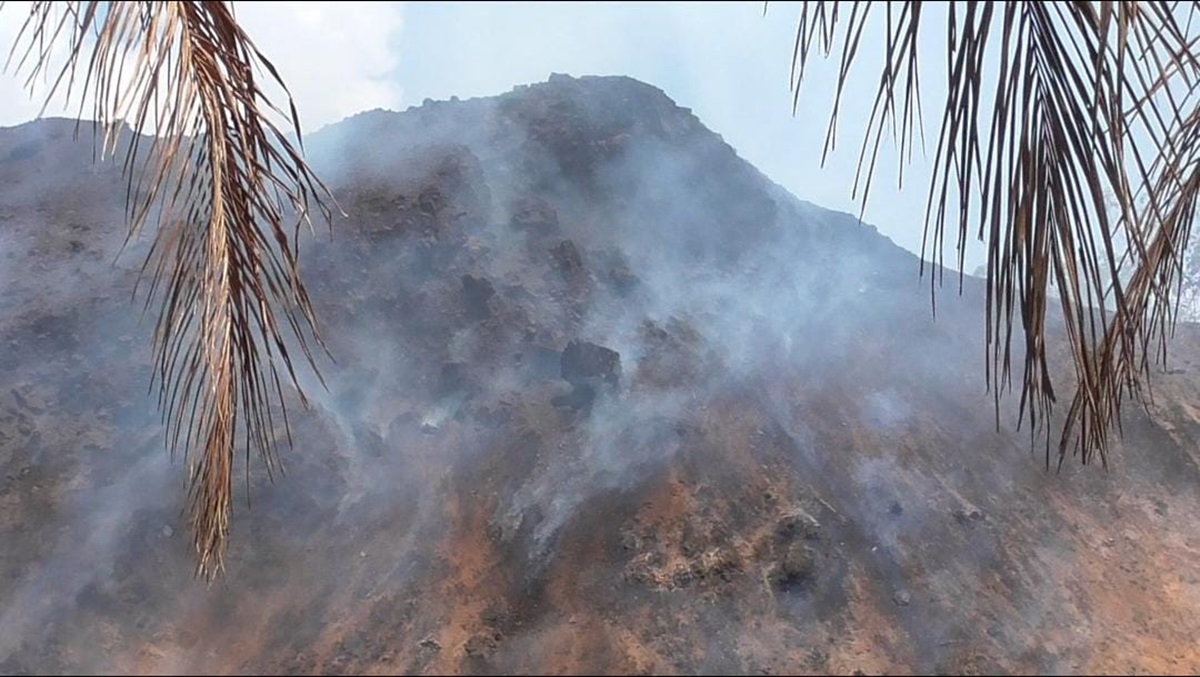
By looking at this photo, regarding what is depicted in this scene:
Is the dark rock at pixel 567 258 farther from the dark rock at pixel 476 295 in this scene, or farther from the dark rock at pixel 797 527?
the dark rock at pixel 797 527

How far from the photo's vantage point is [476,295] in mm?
13445

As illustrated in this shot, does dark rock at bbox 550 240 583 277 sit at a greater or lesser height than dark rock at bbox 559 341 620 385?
greater

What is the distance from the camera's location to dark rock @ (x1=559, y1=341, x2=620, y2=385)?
38.0 feet

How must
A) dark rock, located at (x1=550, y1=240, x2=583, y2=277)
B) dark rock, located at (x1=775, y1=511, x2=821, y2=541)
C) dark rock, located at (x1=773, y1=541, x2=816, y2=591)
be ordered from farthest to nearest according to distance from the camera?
dark rock, located at (x1=550, y1=240, x2=583, y2=277) → dark rock, located at (x1=775, y1=511, x2=821, y2=541) → dark rock, located at (x1=773, y1=541, x2=816, y2=591)

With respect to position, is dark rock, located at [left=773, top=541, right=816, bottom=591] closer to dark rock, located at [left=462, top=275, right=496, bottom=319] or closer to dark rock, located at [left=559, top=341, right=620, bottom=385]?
dark rock, located at [left=559, top=341, right=620, bottom=385]

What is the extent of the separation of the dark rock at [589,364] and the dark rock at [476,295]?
1944 millimetres

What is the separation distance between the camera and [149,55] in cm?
267

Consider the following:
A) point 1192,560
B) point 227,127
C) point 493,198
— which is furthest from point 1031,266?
point 493,198

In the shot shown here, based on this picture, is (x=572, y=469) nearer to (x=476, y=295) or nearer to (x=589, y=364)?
(x=589, y=364)

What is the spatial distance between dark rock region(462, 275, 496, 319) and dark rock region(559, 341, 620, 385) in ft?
6.38

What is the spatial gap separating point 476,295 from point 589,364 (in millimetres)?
2769

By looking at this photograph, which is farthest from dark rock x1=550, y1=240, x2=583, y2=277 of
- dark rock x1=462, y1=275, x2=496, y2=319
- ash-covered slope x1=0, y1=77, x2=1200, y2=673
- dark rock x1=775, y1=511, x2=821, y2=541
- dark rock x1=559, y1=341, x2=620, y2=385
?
dark rock x1=775, y1=511, x2=821, y2=541

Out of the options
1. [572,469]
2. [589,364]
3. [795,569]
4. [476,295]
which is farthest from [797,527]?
[476,295]

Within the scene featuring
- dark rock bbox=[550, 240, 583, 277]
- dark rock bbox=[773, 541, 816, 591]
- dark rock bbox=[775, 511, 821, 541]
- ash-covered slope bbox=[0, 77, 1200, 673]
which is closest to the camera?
ash-covered slope bbox=[0, 77, 1200, 673]
